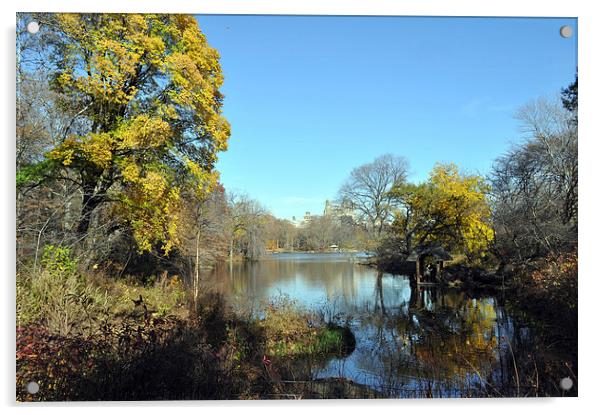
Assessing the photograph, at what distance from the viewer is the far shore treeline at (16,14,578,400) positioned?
3057mm

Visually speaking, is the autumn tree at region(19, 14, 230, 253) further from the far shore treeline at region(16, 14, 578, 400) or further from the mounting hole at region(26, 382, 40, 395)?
the mounting hole at region(26, 382, 40, 395)

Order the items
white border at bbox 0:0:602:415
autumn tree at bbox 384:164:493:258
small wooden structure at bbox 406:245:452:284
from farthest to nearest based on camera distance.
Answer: small wooden structure at bbox 406:245:452:284 → autumn tree at bbox 384:164:493:258 → white border at bbox 0:0:602:415

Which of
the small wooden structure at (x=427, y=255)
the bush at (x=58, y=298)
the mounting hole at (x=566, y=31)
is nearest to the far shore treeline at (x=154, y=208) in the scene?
the bush at (x=58, y=298)

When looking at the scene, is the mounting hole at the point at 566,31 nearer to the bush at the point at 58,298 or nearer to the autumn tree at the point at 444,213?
the autumn tree at the point at 444,213

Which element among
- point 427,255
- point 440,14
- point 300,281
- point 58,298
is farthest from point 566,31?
point 427,255

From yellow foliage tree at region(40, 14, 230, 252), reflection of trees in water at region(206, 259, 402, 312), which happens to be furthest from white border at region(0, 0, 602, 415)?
reflection of trees in water at region(206, 259, 402, 312)

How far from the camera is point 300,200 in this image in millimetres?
4582

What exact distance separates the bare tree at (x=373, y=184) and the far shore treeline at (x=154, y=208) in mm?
24

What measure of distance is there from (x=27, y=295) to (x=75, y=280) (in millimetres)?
410

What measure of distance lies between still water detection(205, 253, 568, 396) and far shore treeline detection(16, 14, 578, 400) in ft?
1.53

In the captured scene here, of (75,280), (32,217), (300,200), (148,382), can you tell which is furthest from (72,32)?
(148,382)

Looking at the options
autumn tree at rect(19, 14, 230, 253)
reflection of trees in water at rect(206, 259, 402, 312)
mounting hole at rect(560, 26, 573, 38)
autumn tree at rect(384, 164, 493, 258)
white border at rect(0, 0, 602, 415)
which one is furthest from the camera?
reflection of trees in water at rect(206, 259, 402, 312)

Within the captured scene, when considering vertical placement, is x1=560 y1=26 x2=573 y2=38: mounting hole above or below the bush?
above
